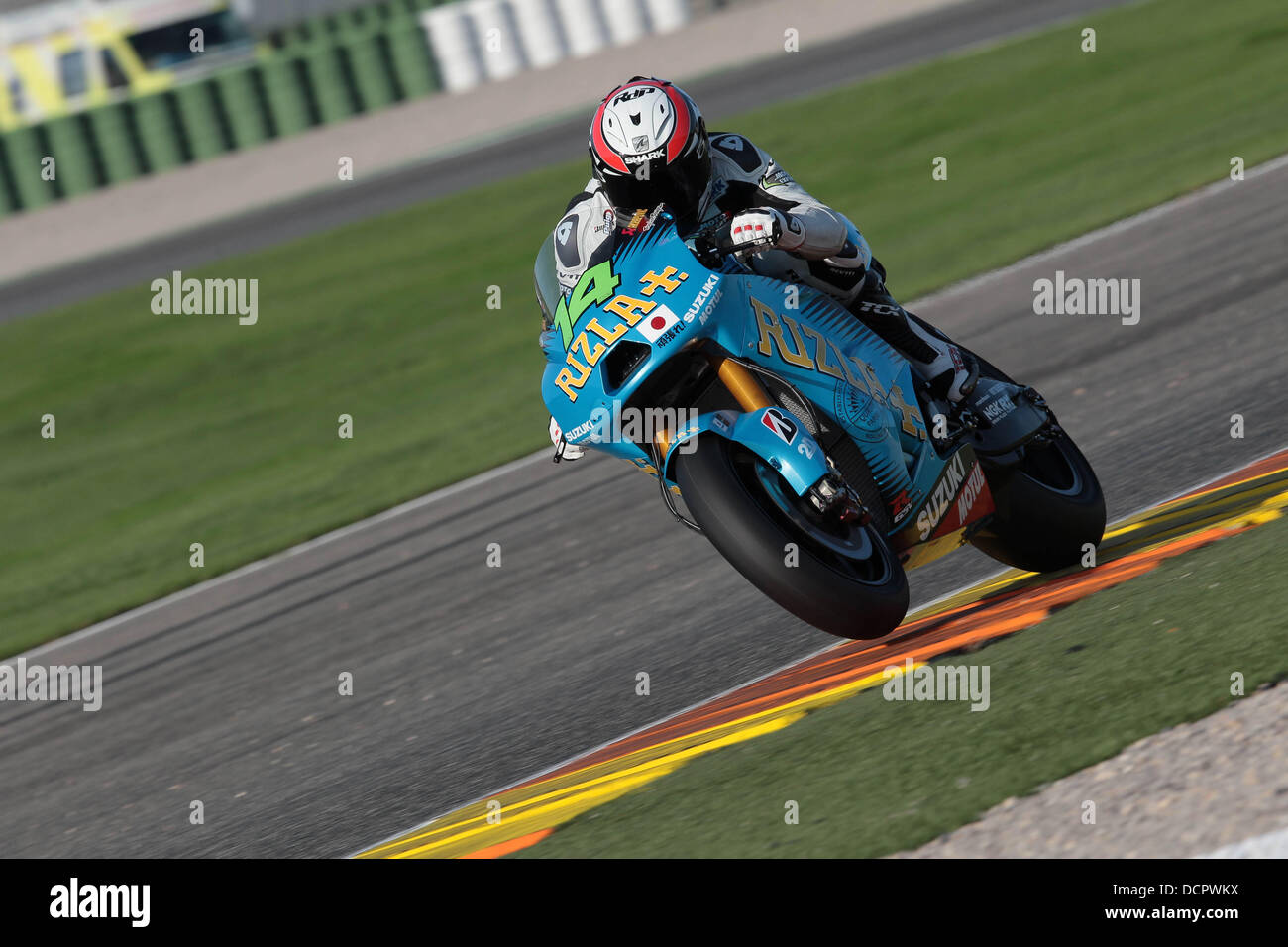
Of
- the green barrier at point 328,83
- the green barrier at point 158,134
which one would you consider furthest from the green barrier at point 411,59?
the green barrier at point 158,134

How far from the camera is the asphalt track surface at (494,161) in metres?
20.0

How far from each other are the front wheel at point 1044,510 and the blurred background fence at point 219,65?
1901cm

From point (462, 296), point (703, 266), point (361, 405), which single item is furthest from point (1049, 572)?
point (462, 296)

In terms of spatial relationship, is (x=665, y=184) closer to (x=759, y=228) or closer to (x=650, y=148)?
(x=650, y=148)

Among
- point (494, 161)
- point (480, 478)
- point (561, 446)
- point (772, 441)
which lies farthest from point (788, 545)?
point (494, 161)

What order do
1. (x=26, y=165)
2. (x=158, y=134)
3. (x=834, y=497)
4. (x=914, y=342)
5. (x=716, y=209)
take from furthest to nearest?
(x=158, y=134), (x=26, y=165), (x=914, y=342), (x=716, y=209), (x=834, y=497)

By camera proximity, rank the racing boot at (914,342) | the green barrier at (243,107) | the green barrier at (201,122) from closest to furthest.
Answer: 1. the racing boot at (914,342)
2. the green barrier at (201,122)
3. the green barrier at (243,107)

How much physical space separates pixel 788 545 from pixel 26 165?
70.4ft

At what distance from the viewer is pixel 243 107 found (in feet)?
82.5

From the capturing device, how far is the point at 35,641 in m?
9.11

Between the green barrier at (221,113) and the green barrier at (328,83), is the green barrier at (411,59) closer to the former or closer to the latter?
the green barrier at (221,113)

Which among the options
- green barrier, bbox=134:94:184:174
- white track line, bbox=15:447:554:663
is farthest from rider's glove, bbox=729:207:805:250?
green barrier, bbox=134:94:184:174

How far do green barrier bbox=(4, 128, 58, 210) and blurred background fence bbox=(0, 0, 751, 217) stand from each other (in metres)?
0.02
